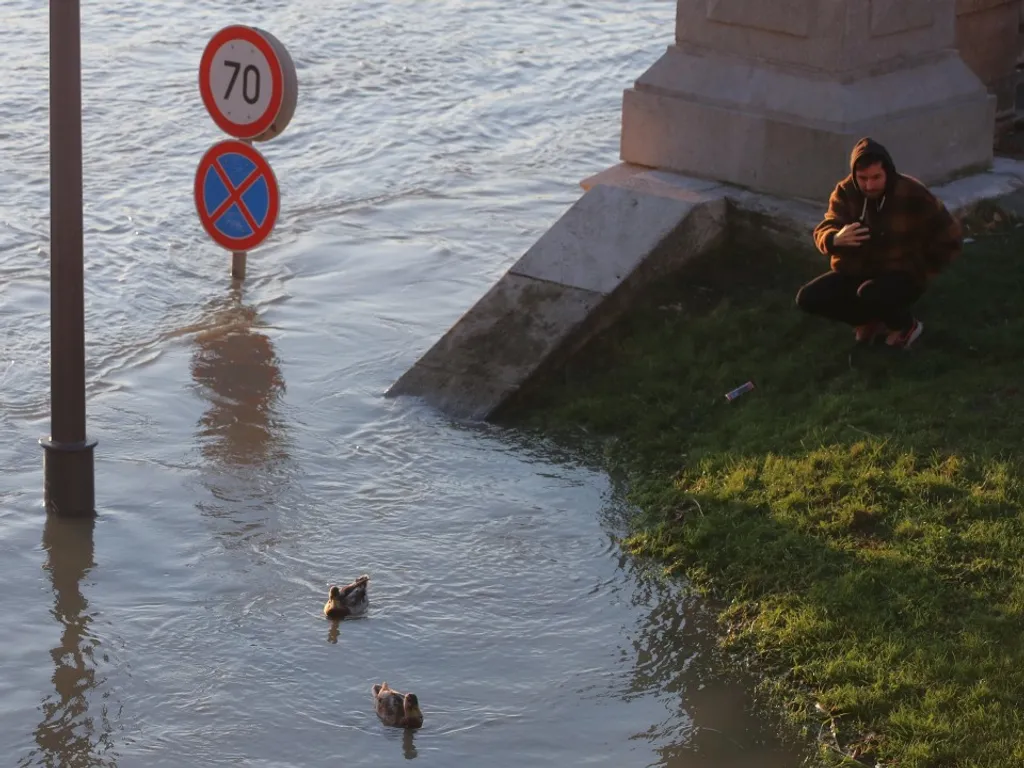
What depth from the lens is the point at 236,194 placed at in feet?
30.8

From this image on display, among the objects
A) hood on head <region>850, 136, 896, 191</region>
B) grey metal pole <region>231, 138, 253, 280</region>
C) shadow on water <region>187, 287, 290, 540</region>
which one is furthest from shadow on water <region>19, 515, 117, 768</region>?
hood on head <region>850, 136, 896, 191</region>

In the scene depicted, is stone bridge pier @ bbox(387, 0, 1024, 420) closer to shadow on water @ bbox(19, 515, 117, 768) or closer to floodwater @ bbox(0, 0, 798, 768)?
floodwater @ bbox(0, 0, 798, 768)

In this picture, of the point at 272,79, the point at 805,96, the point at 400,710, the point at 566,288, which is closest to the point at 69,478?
the point at 400,710

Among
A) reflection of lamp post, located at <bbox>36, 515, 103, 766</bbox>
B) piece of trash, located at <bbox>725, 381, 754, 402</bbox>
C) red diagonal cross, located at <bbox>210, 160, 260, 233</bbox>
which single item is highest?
red diagonal cross, located at <bbox>210, 160, 260, 233</bbox>

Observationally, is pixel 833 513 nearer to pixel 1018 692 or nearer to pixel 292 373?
pixel 1018 692

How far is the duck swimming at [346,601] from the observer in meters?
Result: 6.15

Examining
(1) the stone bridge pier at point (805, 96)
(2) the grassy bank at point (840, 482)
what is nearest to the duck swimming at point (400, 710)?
(2) the grassy bank at point (840, 482)

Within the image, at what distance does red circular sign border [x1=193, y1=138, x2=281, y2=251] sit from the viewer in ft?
30.3

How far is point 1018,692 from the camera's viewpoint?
5.39 meters

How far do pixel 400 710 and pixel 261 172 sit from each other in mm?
4542

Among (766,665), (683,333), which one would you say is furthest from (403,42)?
(766,665)

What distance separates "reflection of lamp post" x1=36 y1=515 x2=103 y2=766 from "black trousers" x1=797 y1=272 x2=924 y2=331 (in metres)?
3.41

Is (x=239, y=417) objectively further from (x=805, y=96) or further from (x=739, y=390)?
(x=805, y=96)

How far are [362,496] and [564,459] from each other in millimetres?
973
